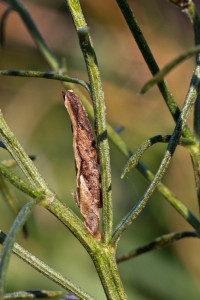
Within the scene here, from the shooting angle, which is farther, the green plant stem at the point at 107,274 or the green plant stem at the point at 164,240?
the green plant stem at the point at 164,240

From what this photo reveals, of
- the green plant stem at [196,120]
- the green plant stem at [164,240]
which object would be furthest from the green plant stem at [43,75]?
the green plant stem at [164,240]

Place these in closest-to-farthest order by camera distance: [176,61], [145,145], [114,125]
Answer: [176,61]
[145,145]
[114,125]

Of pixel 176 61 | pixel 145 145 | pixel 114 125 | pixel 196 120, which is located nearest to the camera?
pixel 176 61

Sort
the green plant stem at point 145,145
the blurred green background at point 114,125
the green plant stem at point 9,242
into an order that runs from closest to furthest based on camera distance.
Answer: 1. the green plant stem at point 9,242
2. the green plant stem at point 145,145
3. the blurred green background at point 114,125

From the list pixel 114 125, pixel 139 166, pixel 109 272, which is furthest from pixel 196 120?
pixel 114 125

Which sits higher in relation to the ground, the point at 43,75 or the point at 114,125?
the point at 114,125

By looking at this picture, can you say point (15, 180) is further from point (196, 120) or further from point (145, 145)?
point (196, 120)

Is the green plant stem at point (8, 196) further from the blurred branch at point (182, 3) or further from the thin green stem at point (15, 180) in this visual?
the blurred branch at point (182, 3)

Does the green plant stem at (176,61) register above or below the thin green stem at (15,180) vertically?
above
